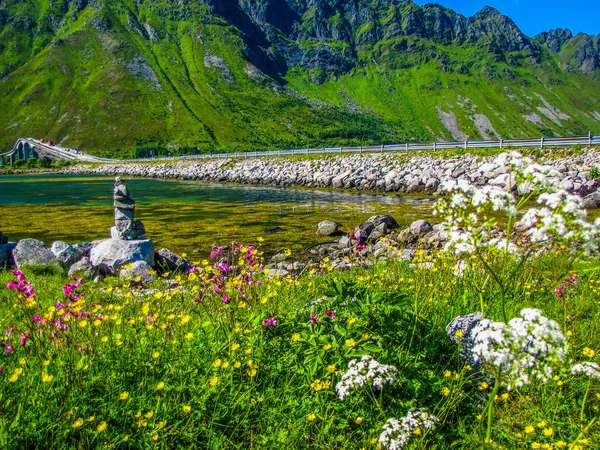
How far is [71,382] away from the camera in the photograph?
2975 mm

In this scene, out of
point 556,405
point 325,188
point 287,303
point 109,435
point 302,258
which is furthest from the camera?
point 325,188

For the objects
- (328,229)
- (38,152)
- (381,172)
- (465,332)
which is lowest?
(328,229)

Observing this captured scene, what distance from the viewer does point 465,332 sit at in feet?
13.1

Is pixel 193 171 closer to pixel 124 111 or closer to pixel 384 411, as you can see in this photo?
pixel 384 411

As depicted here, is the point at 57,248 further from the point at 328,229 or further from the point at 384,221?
the point at 384,221

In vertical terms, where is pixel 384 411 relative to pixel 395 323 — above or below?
below

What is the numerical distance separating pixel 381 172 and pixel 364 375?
121ft

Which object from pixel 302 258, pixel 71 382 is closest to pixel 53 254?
pixel 302 258

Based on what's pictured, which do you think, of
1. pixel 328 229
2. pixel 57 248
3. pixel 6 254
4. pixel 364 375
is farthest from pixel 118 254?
pixel 364 375

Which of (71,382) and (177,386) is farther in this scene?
(177,386)

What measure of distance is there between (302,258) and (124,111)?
172 meters

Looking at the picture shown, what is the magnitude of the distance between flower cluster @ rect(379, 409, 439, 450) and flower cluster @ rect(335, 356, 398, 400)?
275 mm

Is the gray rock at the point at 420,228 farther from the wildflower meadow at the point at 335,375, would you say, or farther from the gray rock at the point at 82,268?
the gray rock at the point at 82,268

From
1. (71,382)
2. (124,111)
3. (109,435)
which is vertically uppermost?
(124,111)
